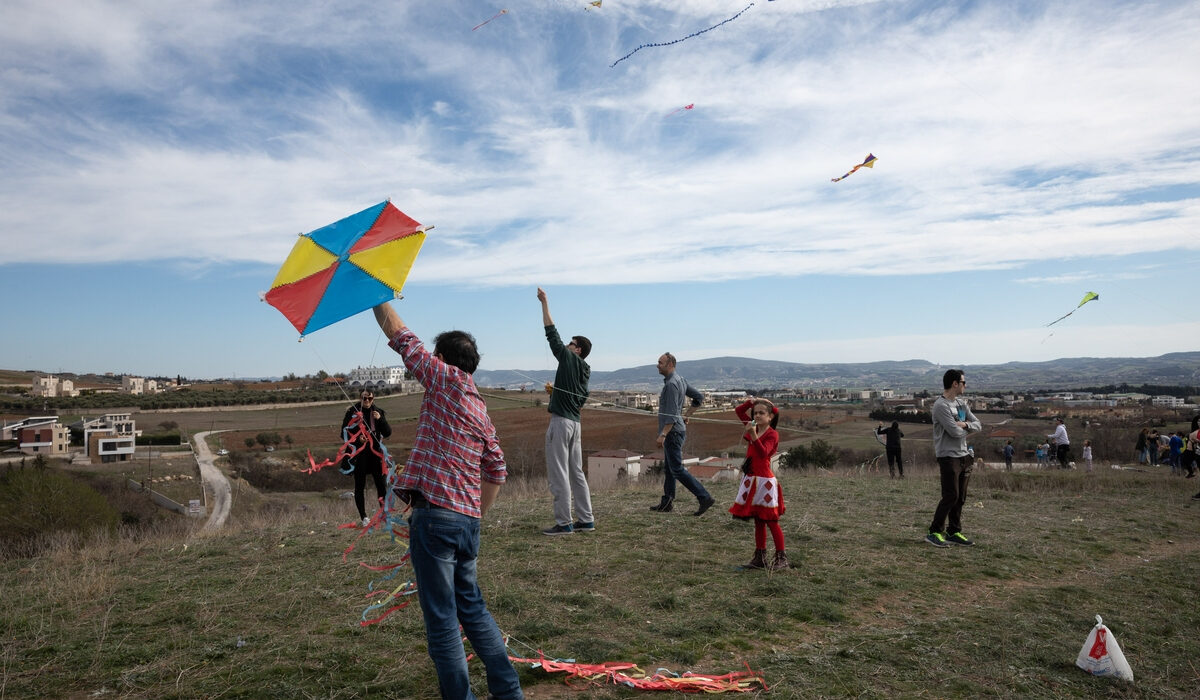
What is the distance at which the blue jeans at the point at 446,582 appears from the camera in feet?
11.2

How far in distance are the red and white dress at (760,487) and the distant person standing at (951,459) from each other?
2.63 metres

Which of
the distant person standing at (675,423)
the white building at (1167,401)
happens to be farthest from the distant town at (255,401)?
the distant person standing at (675,423)

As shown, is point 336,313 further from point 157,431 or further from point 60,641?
point 157,431

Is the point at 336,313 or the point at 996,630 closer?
the point at 336,313

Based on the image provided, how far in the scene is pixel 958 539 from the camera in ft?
28.0

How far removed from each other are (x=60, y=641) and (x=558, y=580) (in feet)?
11.6

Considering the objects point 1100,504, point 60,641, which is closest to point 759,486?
point 60,641

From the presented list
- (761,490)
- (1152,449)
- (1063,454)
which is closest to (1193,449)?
(1063,454)

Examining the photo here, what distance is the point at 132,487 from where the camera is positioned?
39219mm

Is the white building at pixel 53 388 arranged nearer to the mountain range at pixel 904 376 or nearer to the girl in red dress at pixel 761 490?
the mountain range at pixel 904 376

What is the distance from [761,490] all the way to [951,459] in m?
3.00

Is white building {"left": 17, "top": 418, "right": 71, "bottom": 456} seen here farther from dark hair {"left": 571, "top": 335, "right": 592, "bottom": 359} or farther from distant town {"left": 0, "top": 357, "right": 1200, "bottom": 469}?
dark hair {"left": 571, "top": 335, "right": 592, "bottom": 359}

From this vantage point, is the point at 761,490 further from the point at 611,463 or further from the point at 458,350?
the point at 611,463

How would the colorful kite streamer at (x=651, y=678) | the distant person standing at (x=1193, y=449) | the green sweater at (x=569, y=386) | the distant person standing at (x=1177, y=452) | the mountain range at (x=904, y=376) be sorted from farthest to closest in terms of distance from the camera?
the mountain range at (x=904, y=376)
the distant person standing at (x=1177, y=452)
the distant person standing at (x=1193, y=449)
the green sweater at (x=569, y=386)
the colorful kite streamer at (x=651, y=678)
